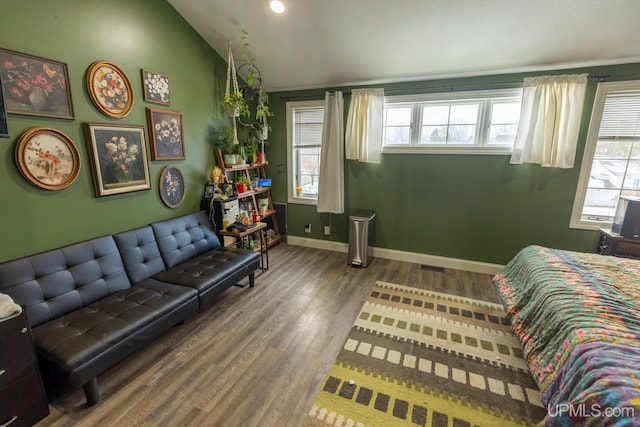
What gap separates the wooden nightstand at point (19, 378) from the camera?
4.49 feet

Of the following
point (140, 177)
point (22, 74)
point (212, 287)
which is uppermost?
point (22, 74)

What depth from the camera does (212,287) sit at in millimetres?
2387

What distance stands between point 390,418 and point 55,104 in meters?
2.98

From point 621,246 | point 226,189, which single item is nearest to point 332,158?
point 226,189

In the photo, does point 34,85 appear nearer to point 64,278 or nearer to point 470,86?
point 64,278

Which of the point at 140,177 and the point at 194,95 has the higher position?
the point at 194,95

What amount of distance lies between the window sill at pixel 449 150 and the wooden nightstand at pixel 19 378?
11.6 ft

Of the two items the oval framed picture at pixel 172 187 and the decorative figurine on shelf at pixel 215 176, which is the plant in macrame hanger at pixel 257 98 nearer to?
the decorative figurine on shelf at pixel 215 176

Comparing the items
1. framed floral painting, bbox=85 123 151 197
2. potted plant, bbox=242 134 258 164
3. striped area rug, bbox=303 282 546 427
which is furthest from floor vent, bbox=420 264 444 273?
framed floral painting, bbox=85 123 151 197

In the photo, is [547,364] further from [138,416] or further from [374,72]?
[374,72]

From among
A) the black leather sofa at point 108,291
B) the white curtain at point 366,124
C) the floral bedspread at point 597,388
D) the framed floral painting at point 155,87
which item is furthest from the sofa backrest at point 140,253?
the floral bedspread at point 597,388

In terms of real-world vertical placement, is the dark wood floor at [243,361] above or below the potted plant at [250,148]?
below

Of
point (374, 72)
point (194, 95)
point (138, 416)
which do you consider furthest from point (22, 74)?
point (374, 72)

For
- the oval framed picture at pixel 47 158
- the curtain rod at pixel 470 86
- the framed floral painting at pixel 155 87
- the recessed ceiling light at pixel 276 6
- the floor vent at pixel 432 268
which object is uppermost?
the recessed ceiling light at pixel 276 6
